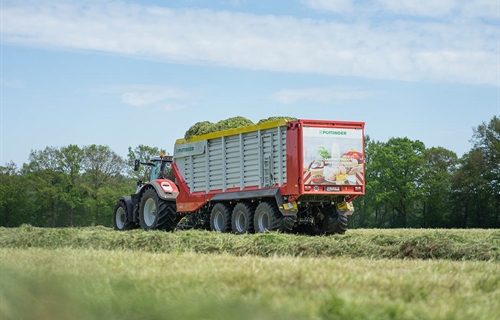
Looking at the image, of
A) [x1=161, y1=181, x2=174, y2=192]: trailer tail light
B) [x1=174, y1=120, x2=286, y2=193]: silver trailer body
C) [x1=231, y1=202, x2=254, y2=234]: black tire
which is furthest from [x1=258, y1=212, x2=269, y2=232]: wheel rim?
[x1=161, y1=181, x2=174, y2=192]: trailer tail light

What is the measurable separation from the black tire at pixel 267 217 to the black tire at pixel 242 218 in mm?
168

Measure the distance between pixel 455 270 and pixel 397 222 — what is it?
57.0m

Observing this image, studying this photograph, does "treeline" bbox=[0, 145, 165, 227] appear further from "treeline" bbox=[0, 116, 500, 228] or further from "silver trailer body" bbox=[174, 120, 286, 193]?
"silver trailer body" bbox=[174, 120, 286, 193]

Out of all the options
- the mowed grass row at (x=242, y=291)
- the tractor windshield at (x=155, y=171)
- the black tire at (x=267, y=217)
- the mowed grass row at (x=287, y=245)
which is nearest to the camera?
the mowed grass row at (x=242, y=291)

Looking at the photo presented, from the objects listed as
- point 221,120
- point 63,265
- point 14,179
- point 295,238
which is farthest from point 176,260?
point 14,179

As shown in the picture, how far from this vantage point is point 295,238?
44.2 ft

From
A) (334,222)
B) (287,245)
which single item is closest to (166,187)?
(334,222)

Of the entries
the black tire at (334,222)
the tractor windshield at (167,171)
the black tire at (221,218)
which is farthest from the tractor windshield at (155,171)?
the black tire at (334,222)

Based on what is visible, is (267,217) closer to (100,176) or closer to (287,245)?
(287,245)

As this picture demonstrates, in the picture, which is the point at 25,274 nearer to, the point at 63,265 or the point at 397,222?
the point at 63,265

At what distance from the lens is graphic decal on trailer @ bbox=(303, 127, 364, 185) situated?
17344mm

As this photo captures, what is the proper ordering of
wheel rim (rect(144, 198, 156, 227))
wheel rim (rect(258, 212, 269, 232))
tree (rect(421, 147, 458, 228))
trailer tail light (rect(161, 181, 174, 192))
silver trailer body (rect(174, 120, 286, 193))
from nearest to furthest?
1. silver trailer body (rect(174, 120, 286, 193))
2. wheel rim (rect(258, 212, 269, 232))
3. trailer tail light (rect(161, 181, 174, 192))
4. wheel rim (rect(144, 198, 156, 227))
5. tree (rect(421, 147, 458, 228))

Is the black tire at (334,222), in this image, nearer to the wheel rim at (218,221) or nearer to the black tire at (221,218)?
the black tire at (221,218)

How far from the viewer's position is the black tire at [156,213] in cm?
2200
